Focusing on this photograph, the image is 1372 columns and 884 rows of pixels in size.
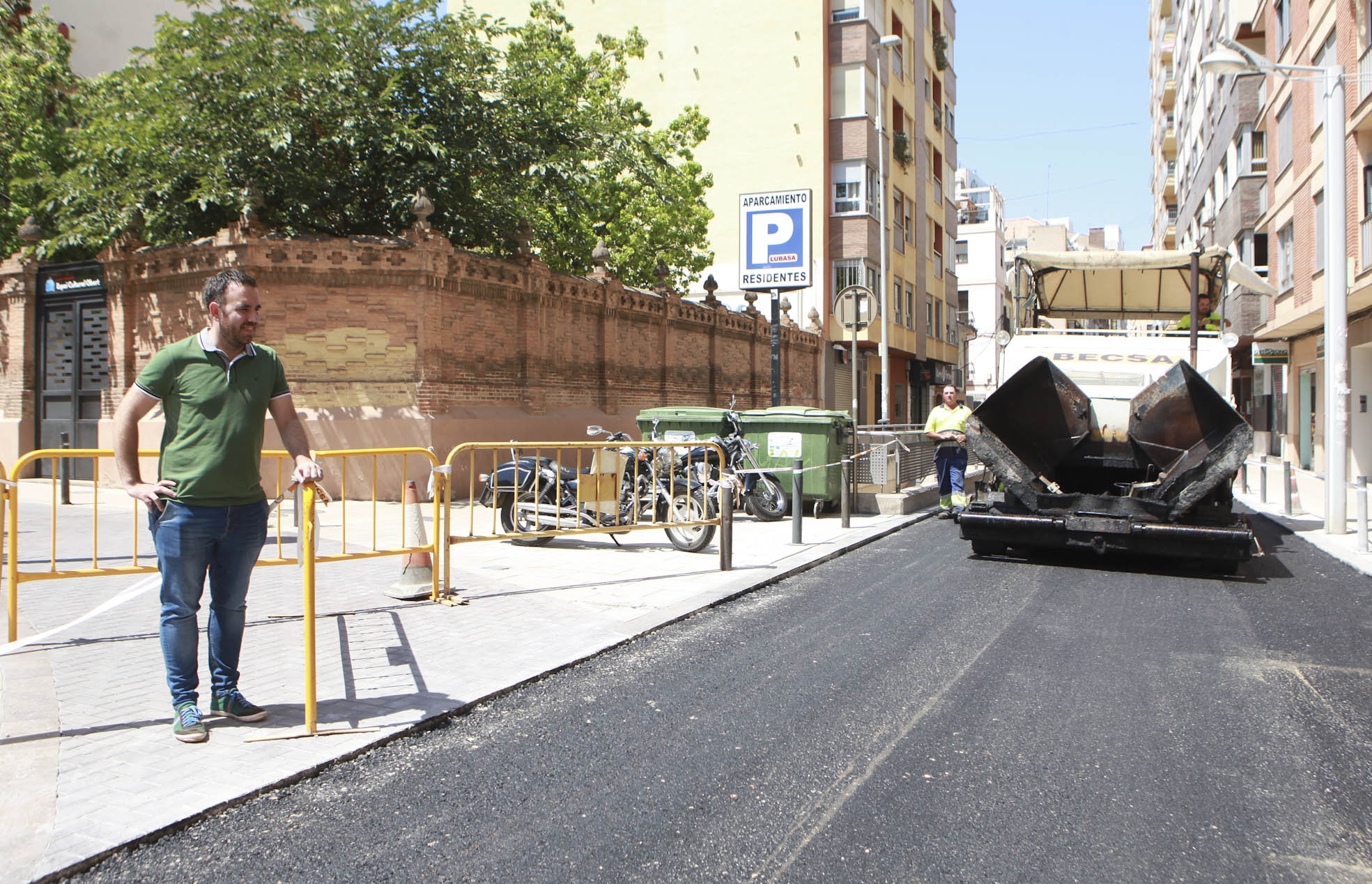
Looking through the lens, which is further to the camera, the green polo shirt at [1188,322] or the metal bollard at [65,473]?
the green polo shirt at [1188,322]

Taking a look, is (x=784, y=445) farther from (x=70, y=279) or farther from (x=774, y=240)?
(x=70, y=279)

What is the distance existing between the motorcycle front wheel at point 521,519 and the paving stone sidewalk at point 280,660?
23cm

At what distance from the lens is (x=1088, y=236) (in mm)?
112562

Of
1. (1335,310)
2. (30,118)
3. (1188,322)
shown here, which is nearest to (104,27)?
(30,118)

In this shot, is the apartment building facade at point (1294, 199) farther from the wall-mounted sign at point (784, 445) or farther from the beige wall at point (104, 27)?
the beige wall at point (104, 27)

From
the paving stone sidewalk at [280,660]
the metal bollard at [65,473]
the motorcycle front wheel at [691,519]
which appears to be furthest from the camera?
the metal bollard at [65,473]

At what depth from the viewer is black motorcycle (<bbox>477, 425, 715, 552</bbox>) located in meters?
9.27

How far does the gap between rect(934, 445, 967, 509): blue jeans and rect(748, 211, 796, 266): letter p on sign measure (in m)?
3.74

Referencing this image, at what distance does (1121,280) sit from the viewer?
563 inches

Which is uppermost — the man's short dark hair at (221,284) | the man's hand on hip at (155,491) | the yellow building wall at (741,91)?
the yellow building wall at (741,91)

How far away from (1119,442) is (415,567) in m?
7.36

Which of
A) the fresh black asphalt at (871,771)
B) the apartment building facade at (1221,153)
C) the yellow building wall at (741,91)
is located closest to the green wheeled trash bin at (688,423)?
the fresh black asphalt at (871,771)

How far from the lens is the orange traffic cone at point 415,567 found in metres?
7.54

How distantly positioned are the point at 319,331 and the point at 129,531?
232 inches
